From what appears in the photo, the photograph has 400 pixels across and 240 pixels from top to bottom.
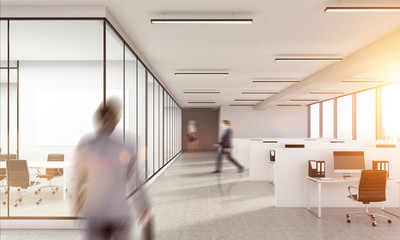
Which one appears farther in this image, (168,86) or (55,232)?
(168,86)

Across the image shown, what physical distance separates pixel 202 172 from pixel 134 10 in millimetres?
7353

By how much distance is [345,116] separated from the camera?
16.2 metres

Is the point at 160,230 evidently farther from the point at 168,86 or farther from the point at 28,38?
the point at 168,86

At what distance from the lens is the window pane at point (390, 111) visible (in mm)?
12211

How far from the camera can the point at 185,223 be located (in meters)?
5.16

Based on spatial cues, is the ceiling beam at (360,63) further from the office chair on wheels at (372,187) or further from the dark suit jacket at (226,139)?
the dark suit jacket at (226,139)

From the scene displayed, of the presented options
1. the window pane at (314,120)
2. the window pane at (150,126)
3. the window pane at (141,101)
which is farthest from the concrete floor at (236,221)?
the window pane at (314,120)

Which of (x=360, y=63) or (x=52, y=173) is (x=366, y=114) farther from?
(x=52, y=173)

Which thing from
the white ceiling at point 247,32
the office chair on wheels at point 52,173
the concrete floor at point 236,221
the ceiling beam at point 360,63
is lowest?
the concrete floor at point 236,221

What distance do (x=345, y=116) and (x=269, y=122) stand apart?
5.17 metres

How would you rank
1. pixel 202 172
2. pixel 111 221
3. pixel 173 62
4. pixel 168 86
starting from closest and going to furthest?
pixel 111 221, pixel 173 62, pixel 202 172, pixel 168 86

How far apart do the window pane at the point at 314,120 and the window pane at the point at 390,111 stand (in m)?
7.17

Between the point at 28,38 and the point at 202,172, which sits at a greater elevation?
the point at 28,38

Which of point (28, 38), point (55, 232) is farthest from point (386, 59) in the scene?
point (28, 38)
